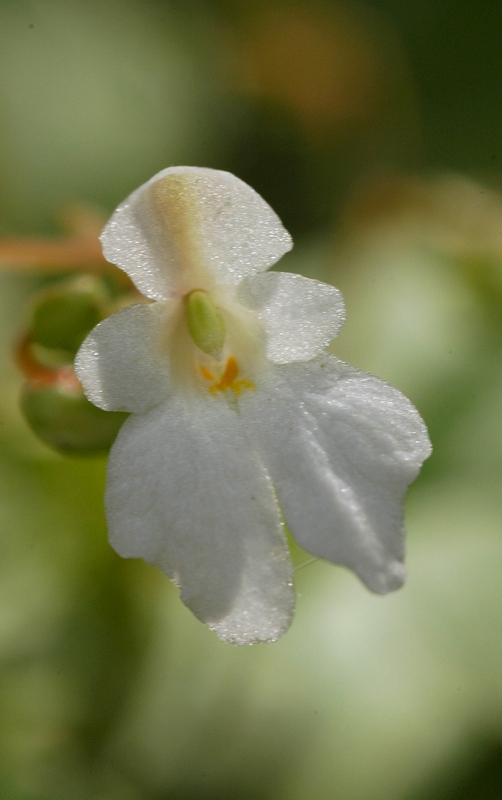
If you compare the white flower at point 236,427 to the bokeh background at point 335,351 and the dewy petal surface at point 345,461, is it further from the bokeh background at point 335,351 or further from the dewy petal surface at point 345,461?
the bokeh background at point 335,351

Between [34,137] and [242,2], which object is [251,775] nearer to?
[34,137]

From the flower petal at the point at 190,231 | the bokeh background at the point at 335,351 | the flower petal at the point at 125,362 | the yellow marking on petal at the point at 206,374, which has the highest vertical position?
the flower petal at the point at 190,231

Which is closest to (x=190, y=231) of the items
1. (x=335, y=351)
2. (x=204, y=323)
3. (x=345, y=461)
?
(x=204, y=323)

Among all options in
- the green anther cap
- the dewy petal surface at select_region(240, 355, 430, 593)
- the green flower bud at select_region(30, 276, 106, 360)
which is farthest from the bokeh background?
the dewy petal surface at select_region(240, 355, 430, 593)

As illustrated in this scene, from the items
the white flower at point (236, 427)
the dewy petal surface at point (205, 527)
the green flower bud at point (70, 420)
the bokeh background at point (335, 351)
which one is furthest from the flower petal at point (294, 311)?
the bokeh background at point (335, 351)

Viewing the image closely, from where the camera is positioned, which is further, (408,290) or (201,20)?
(201,20)

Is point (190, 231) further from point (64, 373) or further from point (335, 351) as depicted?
point (335, 351)

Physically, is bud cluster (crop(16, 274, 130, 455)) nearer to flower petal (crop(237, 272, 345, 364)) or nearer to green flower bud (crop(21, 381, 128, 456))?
green flower bud (crop(21, 381, 128, 456))

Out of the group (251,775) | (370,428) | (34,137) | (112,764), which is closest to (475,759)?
(251,775)
